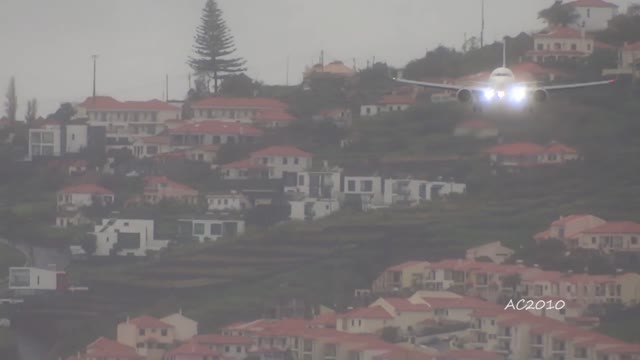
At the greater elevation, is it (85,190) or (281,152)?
(281,152)

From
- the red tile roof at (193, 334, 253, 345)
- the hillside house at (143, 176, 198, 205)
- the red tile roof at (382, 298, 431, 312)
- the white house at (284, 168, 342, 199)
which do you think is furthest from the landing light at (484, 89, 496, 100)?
the hillside house at (143, 176, 198, 205)

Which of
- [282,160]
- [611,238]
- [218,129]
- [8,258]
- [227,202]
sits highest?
[218,129]

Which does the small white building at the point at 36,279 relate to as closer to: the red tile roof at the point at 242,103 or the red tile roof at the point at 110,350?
the red tile roof at the point at 110,350

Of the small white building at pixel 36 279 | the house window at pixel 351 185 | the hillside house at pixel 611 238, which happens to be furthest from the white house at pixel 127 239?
the hillside house at pixel 611 238

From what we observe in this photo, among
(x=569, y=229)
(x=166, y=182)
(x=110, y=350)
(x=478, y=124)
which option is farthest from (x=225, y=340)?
(x=166, y=182)

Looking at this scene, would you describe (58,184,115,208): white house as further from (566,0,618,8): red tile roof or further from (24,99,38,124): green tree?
(566,0,618,8): red tile roof

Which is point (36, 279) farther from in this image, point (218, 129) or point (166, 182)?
point (218, 129)

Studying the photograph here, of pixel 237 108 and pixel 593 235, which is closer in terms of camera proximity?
pixel 593 235
